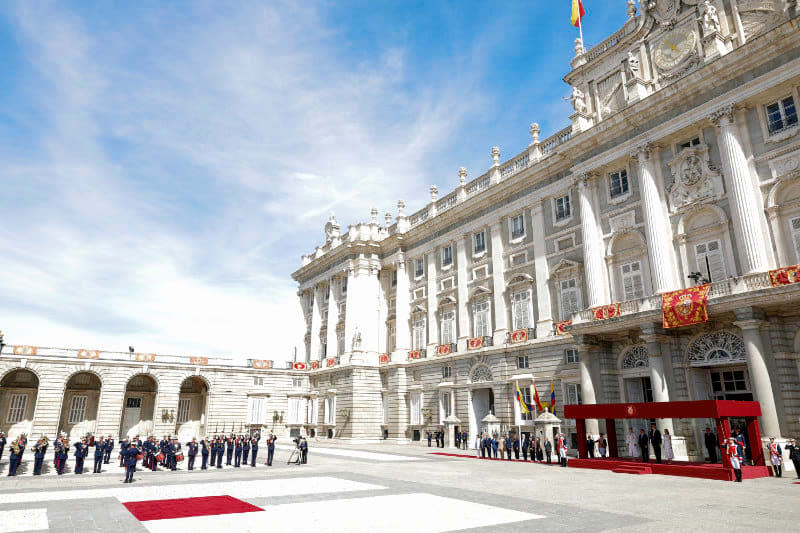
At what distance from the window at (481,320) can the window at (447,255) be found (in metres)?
5.04

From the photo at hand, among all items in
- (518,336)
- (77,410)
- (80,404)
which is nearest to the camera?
(518,336)

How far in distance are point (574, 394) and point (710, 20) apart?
2041 cm

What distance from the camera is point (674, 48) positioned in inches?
1102

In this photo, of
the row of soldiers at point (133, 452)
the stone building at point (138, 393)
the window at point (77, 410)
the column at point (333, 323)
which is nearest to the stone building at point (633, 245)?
the column at point (333, 323)

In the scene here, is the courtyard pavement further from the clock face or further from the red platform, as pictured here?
the clock face

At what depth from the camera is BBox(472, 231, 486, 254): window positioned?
39403 mm

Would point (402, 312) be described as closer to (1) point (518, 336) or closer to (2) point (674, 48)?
(1) point (518, 336)

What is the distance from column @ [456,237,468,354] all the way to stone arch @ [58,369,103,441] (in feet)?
101

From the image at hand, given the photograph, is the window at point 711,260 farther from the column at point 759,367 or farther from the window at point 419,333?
the window at point 419,333

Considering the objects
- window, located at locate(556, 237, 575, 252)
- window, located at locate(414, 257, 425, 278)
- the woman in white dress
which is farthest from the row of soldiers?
window, located at locate(414, 257, 425, 278)

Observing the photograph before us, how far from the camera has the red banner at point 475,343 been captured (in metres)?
37.2

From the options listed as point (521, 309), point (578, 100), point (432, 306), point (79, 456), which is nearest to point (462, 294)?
point (432, 306)

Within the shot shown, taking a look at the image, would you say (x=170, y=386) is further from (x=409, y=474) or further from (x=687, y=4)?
(x=687, y=4)

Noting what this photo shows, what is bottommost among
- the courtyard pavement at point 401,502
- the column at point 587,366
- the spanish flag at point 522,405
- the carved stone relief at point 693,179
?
the courtyard pavement at point 401,502
